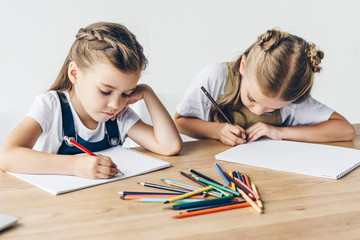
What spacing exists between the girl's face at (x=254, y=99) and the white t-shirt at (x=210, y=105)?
116 millimetres

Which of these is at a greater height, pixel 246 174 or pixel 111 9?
pixel 111 9

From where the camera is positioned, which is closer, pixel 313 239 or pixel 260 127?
pixel 313 239

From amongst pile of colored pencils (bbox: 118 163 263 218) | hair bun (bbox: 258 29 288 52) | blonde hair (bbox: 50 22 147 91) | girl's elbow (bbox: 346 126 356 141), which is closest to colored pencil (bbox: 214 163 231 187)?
pile of colored pencils (bbox: 118 163 263 218)

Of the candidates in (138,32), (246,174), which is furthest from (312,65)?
(138,32)

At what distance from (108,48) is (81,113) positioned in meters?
0.26

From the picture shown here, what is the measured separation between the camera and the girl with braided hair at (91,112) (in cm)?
97

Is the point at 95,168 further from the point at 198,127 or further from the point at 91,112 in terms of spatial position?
the point at 198,127

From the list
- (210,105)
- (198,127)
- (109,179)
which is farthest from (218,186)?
(210,105)

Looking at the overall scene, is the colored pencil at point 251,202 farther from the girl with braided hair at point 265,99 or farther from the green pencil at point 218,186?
the girl with braided hair at point 265,99

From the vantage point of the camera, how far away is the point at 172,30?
9.25 feet

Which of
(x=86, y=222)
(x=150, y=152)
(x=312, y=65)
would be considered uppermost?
(x=312, y=65)

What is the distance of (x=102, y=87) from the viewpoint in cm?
109

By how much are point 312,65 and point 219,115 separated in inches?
16.0

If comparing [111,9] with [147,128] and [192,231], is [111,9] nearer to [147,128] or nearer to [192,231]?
[147,128]
